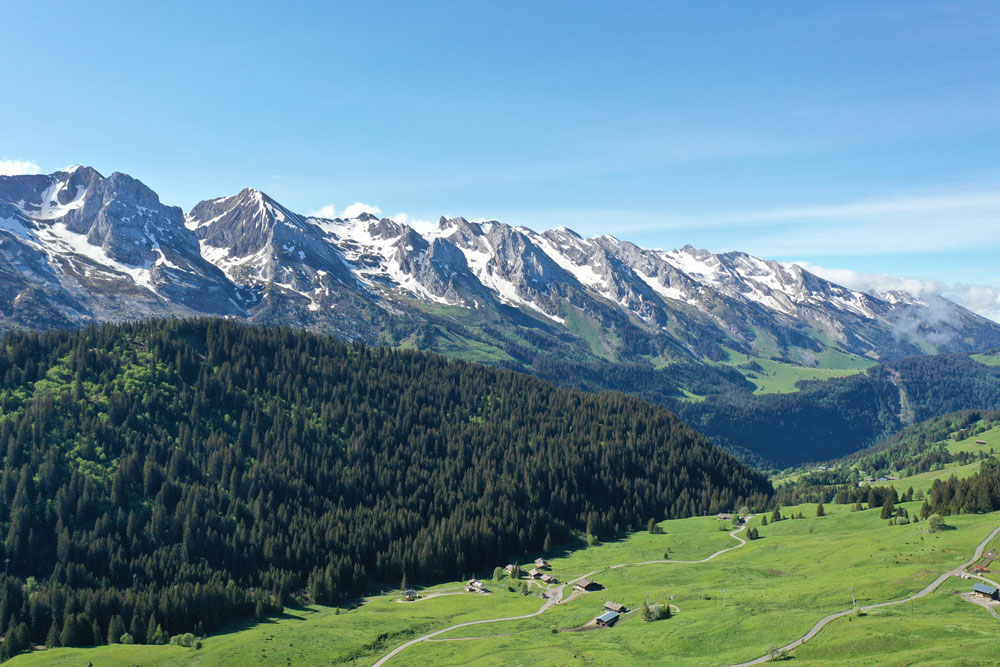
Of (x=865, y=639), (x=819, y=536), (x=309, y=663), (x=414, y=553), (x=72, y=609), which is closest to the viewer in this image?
(x=865, y=639)

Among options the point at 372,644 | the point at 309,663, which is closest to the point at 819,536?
the point at 372,644

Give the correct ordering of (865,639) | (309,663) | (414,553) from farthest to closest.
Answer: (414,553), (309,663), (865,639)

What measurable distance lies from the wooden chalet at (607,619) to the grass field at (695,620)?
7.83ft

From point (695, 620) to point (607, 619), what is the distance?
16273 mm

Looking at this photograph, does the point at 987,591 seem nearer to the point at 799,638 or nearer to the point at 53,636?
the point at 799,638

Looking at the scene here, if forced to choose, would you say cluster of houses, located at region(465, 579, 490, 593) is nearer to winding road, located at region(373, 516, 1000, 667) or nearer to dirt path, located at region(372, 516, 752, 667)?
dirt path, located at region(372, 516, 752, 667)

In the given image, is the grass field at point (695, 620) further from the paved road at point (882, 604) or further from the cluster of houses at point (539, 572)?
the cluster of houses at point (539, 572)

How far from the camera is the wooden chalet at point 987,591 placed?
96.6m

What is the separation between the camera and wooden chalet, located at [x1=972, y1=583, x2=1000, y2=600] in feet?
317

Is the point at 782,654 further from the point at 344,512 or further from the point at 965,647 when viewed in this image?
the point at 344,512

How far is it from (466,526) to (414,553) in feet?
54.3

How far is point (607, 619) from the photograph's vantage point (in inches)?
4665

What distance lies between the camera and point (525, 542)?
19250cm

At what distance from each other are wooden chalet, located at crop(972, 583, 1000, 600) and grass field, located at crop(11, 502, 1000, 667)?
3.97m
